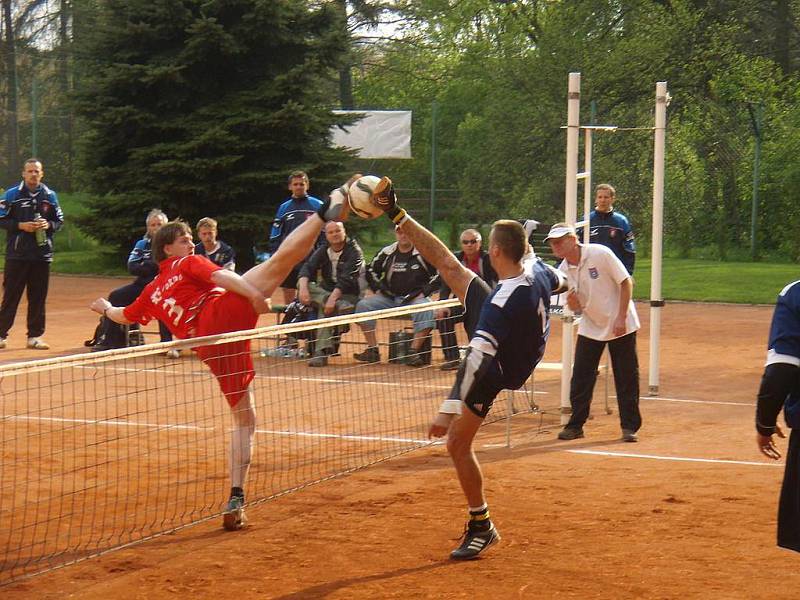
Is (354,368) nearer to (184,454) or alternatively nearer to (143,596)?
(184,454)

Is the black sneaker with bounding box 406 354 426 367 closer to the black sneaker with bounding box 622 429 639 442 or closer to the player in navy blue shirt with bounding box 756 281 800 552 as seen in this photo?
the black sneaker with bounding box 622 429 639 442

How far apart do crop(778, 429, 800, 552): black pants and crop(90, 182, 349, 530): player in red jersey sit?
3374mm

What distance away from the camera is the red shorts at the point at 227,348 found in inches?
300

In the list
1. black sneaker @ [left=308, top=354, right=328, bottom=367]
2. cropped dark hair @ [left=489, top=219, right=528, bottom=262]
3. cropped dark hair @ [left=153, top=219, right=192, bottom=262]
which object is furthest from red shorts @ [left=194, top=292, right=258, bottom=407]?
black sneaker @ [left=308, top=354, right=328, bottom=367]

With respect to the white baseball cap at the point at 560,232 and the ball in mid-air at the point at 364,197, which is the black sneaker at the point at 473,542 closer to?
the ball in mid-air at the point at 364,197

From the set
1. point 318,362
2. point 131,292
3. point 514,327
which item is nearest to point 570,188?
point 514,327

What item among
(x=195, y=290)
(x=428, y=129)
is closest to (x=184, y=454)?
(x=195, y=290)

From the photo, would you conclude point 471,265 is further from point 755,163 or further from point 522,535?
point 755,163

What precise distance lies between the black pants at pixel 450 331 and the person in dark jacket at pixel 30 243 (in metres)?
5.60

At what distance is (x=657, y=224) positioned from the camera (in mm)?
11758

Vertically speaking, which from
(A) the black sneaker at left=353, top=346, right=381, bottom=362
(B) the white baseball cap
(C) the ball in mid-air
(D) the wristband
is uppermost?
(C) the ball in mid-air

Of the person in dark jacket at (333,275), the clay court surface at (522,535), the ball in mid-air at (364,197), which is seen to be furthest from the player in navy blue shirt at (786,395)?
the person in dark jacket at (333,275)

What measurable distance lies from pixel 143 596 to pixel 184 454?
3.54 meters

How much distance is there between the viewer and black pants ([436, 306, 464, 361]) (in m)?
12.2
